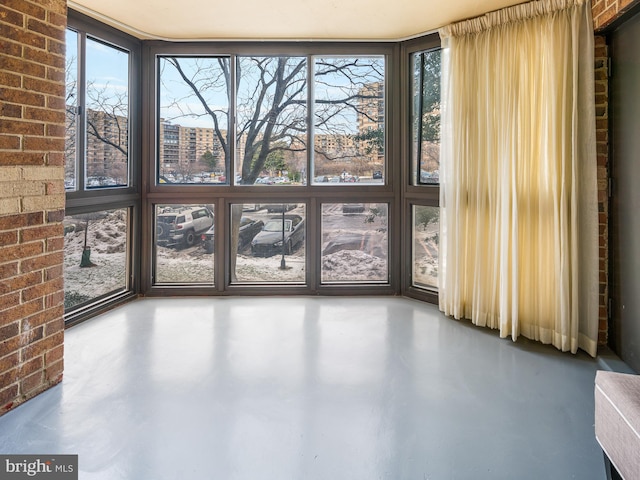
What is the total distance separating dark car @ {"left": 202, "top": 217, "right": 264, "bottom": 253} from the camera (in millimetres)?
4141

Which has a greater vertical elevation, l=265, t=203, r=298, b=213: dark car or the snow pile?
l=265, t=203, r=298, b=213: dark car

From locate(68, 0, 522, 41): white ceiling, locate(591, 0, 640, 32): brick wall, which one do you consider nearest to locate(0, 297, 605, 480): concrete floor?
locate(591, 0, 640, 32): brick wall

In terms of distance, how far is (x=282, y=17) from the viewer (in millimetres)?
3330

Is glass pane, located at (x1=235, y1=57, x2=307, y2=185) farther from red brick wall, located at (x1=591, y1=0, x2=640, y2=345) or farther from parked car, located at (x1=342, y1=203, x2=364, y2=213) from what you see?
red brick wall, located at (x1=591, y1=0, x2=640, y2=345)

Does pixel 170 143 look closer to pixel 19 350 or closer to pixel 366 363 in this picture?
pixel 19 350

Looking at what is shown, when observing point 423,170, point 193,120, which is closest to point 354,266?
point 423,170

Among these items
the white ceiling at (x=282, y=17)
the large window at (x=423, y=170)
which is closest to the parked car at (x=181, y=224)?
the white ceiling at (x=282, y=17)

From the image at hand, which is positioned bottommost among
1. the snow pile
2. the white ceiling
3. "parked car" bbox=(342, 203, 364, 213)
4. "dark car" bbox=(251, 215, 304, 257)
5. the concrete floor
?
the concrete floor

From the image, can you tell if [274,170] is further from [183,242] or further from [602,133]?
[602,133]

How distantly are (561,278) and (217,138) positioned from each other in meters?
3.17

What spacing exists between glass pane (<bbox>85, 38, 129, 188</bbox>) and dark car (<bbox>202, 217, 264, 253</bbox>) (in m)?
0.89

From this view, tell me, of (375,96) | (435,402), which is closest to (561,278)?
(435,402)

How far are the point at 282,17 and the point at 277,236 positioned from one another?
1934 mm

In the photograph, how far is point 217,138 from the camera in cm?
408
